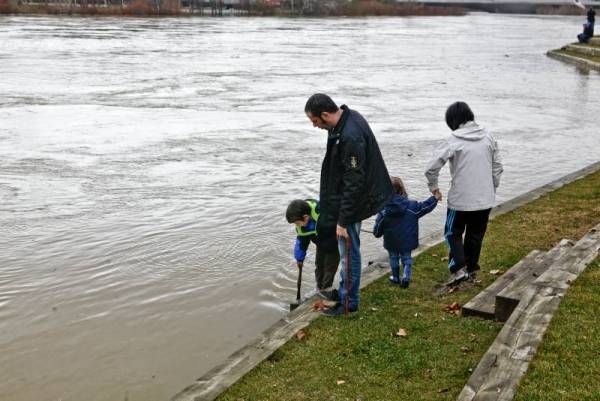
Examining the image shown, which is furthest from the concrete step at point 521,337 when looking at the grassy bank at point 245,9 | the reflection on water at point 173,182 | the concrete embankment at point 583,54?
A: the grassy bank at point 245,9

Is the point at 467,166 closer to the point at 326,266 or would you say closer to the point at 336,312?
the point at 326,266

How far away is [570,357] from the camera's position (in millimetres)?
4758

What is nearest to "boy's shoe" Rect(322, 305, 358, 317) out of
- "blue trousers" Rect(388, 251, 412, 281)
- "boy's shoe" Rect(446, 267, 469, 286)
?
"blue trousers" Rect(388, 251, 412, 281)

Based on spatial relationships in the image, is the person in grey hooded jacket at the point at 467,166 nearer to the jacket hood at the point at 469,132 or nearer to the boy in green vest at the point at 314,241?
the jacket hood at the point at 469,132

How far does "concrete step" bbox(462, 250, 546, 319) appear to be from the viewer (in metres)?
5.95

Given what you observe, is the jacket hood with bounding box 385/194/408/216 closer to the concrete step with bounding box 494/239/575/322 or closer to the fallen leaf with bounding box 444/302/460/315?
the fallen leaf with bounding box 444/302/460/315

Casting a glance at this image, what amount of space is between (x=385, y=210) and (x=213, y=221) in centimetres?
391

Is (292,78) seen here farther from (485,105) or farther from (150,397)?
(150,397)

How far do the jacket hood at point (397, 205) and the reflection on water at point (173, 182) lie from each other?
1540 millimetres

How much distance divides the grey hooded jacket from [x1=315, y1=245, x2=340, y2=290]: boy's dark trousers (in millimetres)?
1065

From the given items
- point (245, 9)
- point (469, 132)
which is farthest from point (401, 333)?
point (245, 9)

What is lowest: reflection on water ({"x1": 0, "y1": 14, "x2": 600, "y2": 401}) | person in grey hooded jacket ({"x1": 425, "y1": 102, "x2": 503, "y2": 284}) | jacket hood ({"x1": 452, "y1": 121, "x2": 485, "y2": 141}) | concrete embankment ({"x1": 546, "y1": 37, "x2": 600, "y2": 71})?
reflection on water ({"x1": 0, "y1": 14, "x2": 600, "y2": 401})

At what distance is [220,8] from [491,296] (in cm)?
8864

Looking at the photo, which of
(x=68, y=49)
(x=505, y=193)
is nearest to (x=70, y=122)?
(x=505, y=193)
